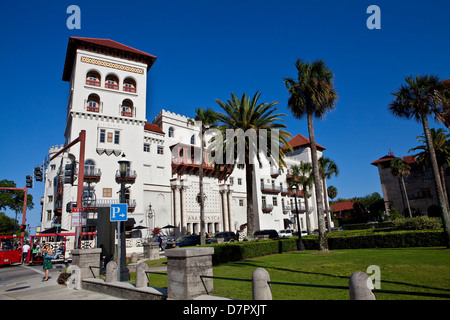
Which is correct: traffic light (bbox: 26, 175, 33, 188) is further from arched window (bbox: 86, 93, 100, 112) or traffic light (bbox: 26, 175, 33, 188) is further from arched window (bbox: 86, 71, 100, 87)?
Result: arched window (bbox: 86, 71, 100, 87)

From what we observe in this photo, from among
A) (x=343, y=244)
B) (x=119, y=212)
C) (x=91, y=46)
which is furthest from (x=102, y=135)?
(x=343, y=244)

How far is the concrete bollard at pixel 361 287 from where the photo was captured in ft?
14.5

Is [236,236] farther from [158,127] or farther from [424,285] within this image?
[424,285]

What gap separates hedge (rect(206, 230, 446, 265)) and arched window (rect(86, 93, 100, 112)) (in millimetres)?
26174

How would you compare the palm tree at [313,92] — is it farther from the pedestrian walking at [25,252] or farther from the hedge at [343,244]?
the pedestrian walking at [25,252]

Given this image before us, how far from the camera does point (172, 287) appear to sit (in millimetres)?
7309

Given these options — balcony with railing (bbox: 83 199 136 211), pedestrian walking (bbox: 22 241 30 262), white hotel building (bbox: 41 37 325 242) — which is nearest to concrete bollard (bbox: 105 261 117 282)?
white hotel building (bbox: 41 37 325 242)

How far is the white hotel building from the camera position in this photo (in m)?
35.4

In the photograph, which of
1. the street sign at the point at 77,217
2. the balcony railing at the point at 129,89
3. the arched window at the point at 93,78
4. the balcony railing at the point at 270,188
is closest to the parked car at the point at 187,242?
the street sign at the point at 77,217

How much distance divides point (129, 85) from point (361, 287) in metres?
41.5

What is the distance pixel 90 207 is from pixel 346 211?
262 feet

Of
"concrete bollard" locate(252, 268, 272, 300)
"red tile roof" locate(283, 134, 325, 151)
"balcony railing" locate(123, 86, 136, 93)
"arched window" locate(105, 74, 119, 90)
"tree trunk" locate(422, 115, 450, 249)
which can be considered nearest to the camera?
"concrete bollard" locate(252, 268, 272, 300)

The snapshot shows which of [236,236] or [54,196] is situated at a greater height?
[54,196]
